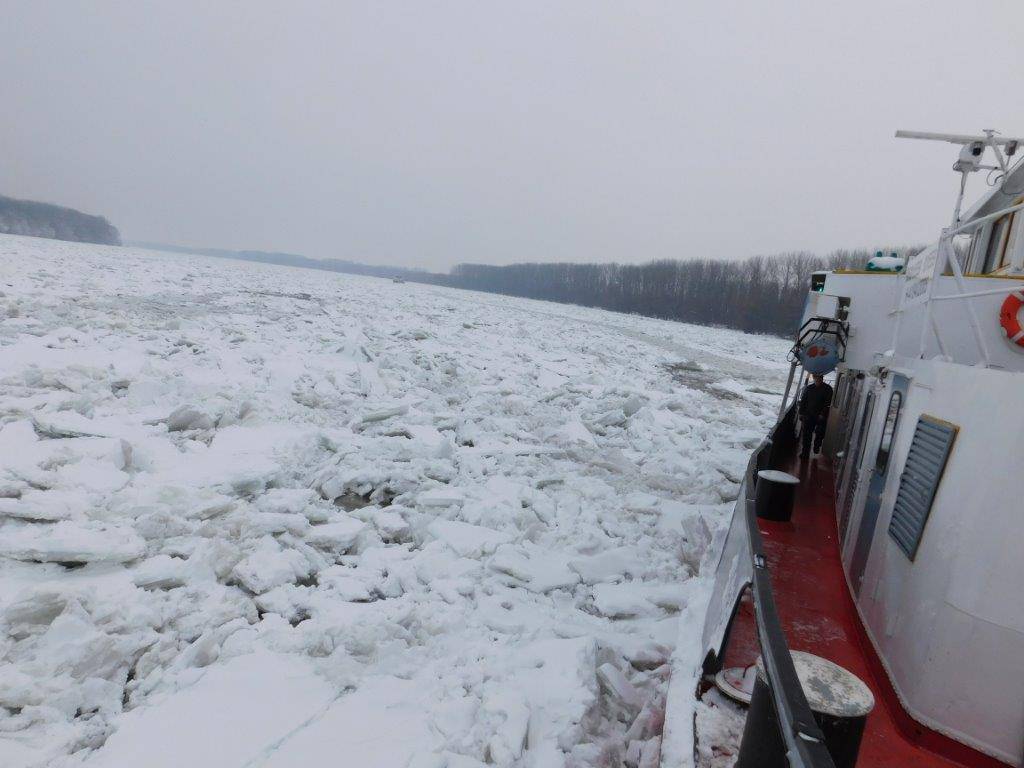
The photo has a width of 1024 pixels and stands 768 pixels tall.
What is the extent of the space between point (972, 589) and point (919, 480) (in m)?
0.78

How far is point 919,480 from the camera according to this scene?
3.26 metres

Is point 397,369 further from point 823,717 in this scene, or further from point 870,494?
point 823,717

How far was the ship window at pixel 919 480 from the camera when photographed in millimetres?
3055

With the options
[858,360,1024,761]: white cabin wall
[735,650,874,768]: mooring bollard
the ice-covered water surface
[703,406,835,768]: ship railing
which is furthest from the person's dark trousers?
Result: [735,650,874,768]: mooring bollard

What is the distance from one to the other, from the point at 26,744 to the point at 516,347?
649 inches

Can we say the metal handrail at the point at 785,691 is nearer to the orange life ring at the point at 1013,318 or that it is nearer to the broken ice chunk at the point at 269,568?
the orange life ring at the point at 1013,318

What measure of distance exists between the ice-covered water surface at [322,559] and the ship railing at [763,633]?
87 cm

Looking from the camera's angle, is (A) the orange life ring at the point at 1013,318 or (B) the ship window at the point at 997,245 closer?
(A) the orange life ring at the point at 1013,318

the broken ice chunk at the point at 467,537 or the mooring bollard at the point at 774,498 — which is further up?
the mooring bollard at the point at 774,498

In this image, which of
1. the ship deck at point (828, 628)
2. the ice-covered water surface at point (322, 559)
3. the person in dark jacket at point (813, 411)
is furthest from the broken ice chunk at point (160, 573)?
the person in dark jacket at point (813, 411)

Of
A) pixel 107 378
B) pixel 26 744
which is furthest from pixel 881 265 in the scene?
pixel 107 378

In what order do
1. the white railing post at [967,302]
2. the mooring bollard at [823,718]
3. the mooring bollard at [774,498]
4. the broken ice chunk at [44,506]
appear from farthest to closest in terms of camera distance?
1. the mooring bollard at [774,498]
2. the broken ice chunk at [44,506]
3. the white railing post at [967,302]
4. the mooring bollard at [823,718]

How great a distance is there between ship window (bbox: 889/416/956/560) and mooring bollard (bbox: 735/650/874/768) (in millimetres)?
1529

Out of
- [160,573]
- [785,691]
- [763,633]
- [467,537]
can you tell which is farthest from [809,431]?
[160,573]
